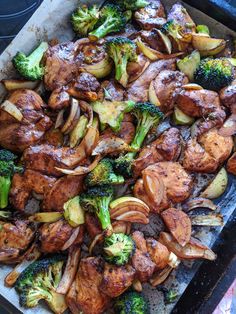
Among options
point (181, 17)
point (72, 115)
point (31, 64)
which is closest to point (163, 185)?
point (72, 115)

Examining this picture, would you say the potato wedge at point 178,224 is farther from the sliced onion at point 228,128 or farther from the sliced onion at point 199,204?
the sliced onion at point 228,128

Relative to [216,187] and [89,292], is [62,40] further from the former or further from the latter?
[89,292]

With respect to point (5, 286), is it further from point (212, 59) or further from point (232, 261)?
point (212, 59)

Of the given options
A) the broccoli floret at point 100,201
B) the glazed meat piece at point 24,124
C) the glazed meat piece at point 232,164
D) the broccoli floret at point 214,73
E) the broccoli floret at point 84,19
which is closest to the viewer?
the broccoli floret at point 100,201

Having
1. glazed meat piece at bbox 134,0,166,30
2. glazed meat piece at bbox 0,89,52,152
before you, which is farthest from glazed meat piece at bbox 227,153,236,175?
glazed meat piece at bbox 0,89,52,152

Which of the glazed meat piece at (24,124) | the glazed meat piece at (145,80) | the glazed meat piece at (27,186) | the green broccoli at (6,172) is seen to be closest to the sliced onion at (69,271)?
the glazed meat piece at (27,186)

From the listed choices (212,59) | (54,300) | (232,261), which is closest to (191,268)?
(232,261)
